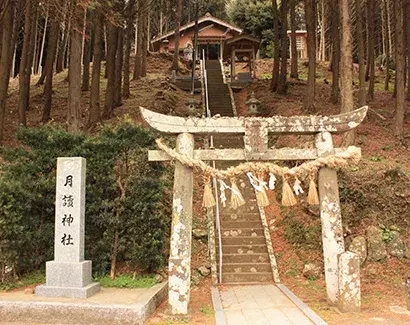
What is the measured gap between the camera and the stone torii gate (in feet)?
22.6

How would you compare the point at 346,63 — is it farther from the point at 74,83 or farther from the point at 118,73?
the point at 118,73

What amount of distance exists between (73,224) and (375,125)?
1312 cm

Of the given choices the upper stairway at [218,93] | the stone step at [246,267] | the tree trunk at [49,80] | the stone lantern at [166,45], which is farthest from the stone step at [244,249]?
the stone lantern at [166,45]

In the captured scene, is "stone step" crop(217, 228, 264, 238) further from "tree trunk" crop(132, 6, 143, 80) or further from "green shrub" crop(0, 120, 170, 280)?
"tree trunk" crop(132, 6, 143, 80)

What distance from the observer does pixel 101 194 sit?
8422 millimetres

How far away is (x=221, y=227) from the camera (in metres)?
10.6

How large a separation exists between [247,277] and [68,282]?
394 centimetres

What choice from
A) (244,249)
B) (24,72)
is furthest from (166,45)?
(244,249)

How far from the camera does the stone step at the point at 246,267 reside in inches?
359

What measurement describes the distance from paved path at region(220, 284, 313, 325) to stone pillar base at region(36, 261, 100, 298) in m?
2.54

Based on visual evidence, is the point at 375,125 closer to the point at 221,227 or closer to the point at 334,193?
the point at 221,227

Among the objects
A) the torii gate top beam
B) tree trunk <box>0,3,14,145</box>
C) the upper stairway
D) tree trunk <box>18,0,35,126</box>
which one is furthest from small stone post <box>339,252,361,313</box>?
the upper stairway

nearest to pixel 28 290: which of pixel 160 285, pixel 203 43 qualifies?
pixel 160 285

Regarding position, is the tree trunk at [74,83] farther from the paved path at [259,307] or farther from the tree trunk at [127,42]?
the tree trunk at [127,42]
